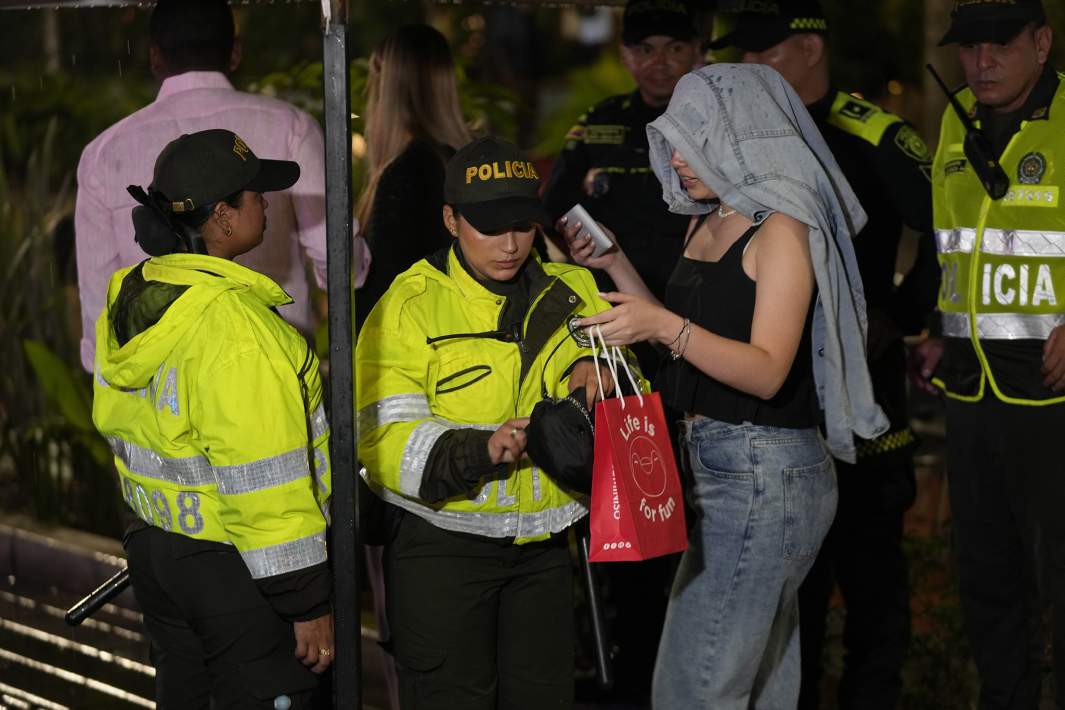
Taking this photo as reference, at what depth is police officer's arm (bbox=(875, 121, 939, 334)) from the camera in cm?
461

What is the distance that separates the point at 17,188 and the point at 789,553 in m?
5.80

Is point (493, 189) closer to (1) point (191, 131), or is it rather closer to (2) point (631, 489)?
(2) point (631, 489)

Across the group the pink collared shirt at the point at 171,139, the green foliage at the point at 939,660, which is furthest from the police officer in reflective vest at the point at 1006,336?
the pink collared shirt at the point at 171,139

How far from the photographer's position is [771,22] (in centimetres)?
464

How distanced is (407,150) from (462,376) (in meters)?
1.34

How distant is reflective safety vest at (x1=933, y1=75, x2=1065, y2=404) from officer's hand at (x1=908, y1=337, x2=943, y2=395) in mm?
228

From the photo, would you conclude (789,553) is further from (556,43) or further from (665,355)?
(556,43)

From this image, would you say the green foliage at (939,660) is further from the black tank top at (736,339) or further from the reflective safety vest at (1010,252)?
the black tank top at (736,339)

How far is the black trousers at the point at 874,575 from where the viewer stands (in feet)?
15.1

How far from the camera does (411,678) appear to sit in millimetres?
3600

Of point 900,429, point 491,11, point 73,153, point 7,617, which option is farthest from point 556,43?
point 900,429

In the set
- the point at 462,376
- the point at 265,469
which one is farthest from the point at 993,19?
the point at 265,469

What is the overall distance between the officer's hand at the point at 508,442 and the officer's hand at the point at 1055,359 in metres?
1.63

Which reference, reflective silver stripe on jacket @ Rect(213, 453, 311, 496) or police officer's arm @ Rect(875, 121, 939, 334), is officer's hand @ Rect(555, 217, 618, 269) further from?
police officer's arm @ Rect(875, 121, 939, 334)
